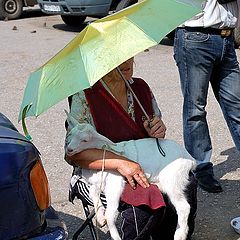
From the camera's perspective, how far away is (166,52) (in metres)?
9.81

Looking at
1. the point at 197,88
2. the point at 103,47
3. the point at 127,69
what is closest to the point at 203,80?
the point at 197,88

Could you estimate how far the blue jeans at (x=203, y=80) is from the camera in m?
3.97

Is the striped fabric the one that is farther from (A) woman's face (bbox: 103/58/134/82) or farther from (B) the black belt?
(B) the black belt

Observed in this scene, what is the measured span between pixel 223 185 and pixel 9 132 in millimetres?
2303

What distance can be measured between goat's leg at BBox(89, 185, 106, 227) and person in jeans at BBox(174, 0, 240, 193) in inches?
49.6

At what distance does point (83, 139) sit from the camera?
119 inches

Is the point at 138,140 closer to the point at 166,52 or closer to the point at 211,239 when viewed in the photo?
the point at 211,239

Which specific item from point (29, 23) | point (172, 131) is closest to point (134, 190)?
point (172, 131)

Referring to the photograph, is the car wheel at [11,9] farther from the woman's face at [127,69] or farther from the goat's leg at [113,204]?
the goat's leg at [113,204]

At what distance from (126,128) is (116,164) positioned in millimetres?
242

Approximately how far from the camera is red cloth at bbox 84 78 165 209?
3044mm

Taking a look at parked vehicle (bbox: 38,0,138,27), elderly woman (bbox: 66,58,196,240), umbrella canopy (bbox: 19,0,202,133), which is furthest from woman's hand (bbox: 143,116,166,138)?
parked vehicle (bbox: 38,0,138,27)

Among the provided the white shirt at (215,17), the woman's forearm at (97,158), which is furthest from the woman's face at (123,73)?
the white shirt at (215,17)

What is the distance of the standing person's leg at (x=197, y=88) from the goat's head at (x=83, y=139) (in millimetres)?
1164
